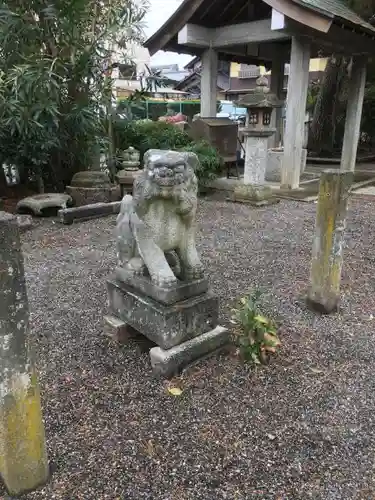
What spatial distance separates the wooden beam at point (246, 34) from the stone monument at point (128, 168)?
3318mm

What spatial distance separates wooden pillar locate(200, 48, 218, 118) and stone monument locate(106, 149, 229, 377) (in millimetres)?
7042

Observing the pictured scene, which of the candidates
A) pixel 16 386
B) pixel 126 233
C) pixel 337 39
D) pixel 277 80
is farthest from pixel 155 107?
pixel 16 386

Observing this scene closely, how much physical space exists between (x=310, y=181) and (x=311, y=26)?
10.6 ft

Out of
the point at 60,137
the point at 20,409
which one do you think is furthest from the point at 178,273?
the point at 60,137

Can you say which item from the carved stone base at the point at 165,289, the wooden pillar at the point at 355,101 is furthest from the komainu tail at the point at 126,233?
the wooden pillar at the point at 355,101

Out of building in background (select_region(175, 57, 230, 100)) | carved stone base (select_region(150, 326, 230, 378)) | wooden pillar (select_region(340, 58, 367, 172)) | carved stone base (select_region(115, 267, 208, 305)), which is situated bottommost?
carved stone base (select_region(150, 326, 230, 378))

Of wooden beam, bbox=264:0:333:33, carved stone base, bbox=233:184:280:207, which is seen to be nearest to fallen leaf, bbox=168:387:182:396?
carved stone base, bbox=233:184:280:207

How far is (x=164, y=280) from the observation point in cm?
234

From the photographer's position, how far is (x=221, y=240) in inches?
199

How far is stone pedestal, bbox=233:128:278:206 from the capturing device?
23.0 feet

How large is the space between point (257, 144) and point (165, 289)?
213 inches

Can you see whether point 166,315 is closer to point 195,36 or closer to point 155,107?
point 195,36

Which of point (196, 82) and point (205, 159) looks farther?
point (196, 82)

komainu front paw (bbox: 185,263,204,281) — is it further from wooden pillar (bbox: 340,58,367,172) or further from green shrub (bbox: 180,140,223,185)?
wooden pillar (bbox: 340,58,367,172)
